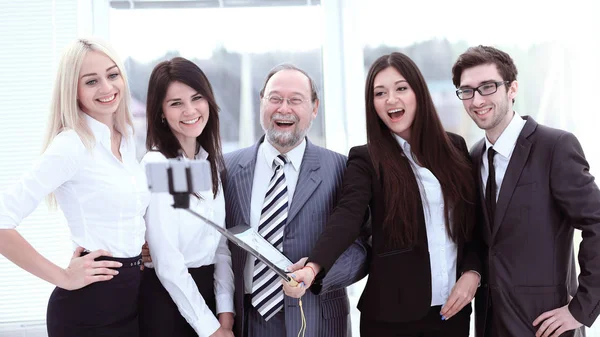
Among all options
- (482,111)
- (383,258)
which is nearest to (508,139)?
(482,111)

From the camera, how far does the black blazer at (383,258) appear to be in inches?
78.4

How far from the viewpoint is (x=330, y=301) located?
→ 2.12 meters

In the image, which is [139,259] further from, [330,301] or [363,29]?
[363,29]

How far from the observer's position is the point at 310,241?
2109 millimetres

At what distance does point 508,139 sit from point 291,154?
0.79 m

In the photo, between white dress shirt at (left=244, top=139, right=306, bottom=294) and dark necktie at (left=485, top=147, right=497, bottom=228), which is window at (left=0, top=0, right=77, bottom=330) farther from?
dark necktie at (left=485, top=147, right=497, bottom=228)

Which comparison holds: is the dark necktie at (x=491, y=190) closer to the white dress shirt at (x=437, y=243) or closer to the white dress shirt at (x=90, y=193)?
the white dress shirt at (x=437, y=243)

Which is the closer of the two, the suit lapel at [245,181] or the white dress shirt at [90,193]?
the white dress shirt at [90,193]

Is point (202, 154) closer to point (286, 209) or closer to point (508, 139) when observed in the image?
point (286, 209)

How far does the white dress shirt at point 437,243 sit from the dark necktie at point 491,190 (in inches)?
6.1

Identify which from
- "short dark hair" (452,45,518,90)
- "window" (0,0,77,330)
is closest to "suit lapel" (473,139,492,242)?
"short dark hair" (452,45,518,90)

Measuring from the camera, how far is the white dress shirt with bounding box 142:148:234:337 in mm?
1925

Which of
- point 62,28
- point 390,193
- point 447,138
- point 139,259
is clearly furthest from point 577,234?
point 62,28

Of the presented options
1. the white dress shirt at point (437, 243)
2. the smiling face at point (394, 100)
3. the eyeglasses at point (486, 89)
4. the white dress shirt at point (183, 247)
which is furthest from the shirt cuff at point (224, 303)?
the eyeglasses at point (486, 89)
